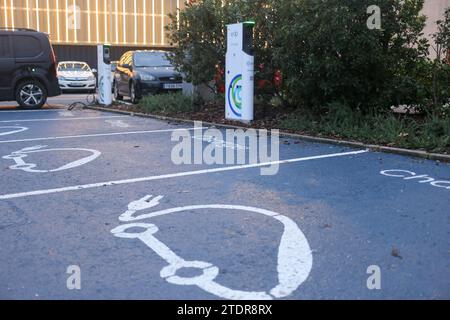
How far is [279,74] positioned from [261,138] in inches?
99.6

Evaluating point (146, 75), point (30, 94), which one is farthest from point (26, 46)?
point (146, 75)

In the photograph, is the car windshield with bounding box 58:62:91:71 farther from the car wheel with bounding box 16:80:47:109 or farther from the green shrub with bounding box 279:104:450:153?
the green shrub with bounding box 279:104:450:153

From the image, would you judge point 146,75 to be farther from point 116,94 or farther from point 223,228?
point 223,228

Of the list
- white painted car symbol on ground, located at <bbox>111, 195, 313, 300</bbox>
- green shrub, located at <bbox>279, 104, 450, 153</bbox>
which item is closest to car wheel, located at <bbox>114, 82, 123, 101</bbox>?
green shrub, located at <bbox>279, 104, 450, 153</bbox>

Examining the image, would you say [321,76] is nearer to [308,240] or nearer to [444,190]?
[444,190]

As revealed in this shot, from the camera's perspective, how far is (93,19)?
46.9 metres

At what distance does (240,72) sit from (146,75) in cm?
560

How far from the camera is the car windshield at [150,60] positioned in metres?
16.7

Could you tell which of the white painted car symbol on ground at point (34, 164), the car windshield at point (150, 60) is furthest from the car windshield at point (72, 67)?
the white painted car symbol on ground at point (34, 164)

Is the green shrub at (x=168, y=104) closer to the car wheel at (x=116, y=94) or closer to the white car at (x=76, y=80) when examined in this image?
the car wheel at (x=116, y=94)

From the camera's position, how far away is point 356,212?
4965 millimetres

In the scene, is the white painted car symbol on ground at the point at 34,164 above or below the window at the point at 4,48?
below

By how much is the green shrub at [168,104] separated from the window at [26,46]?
354cm

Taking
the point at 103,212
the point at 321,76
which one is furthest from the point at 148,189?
the point at 321,76
